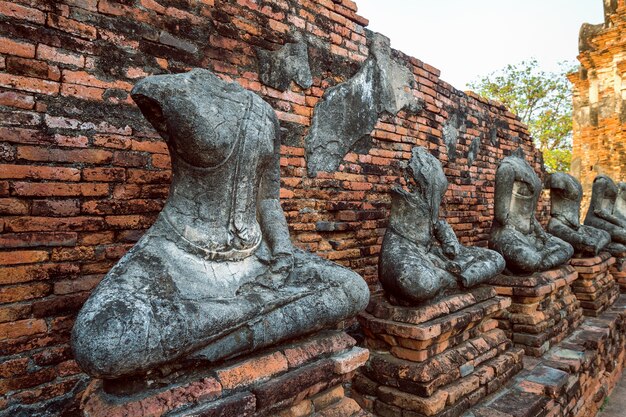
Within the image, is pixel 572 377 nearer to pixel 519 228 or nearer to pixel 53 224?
pixel 519 228

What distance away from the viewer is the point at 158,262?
1776 millimetres

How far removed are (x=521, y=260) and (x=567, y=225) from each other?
6.58 ft

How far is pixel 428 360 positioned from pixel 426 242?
87 centimetres

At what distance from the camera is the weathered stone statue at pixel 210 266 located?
1432 millimetres

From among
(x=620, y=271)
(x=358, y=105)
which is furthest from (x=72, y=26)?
(x=620, y=271)

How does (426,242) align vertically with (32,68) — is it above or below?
below

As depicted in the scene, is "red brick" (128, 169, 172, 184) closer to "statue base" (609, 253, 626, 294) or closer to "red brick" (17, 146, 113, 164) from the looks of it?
"red brick" (17, 146, 113, 164)

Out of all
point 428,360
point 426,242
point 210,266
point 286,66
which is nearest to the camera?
point 210,266

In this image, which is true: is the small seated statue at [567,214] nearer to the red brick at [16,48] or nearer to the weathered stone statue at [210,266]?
the weathered stone statue at [210,266]

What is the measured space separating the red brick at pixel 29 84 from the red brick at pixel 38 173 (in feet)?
1.34

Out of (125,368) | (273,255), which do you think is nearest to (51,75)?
(273,255)

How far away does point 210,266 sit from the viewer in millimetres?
1944

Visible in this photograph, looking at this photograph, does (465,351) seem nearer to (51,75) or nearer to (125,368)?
(125,368)

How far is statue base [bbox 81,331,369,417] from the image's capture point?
1466mm
